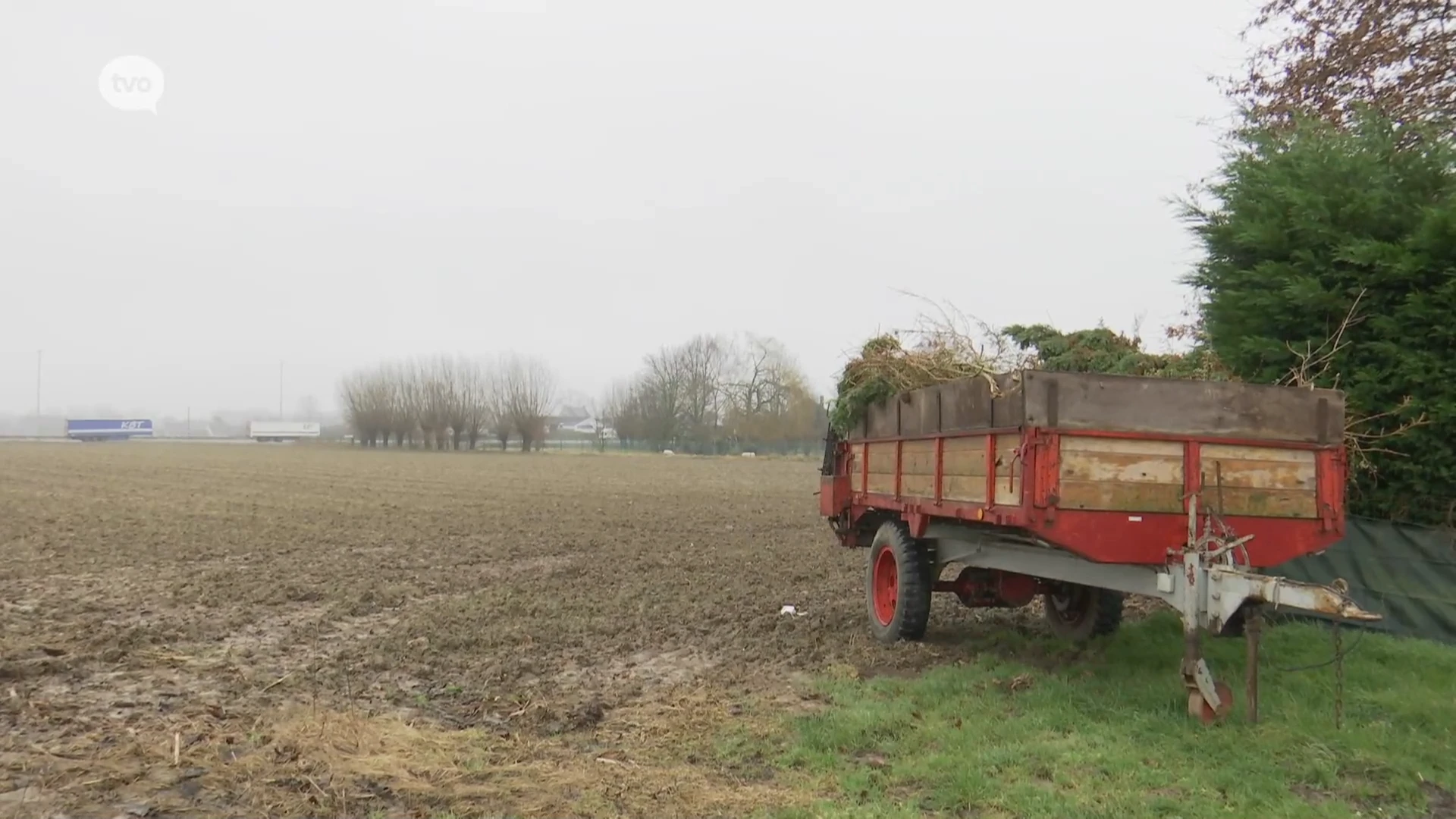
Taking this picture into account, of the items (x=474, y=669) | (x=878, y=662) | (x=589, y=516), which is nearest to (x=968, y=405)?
(x=878, y=662)

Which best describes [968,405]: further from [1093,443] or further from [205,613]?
[205,613]

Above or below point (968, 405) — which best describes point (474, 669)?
below

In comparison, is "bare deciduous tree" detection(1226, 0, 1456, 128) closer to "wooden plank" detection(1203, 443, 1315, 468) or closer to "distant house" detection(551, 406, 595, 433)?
"wooden plank" detection(1203, 443, 1315, 468)

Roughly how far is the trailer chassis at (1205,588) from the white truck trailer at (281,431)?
154 m

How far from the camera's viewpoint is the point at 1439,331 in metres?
7.43

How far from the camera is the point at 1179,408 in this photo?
5.89m

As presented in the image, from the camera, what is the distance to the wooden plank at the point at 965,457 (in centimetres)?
642

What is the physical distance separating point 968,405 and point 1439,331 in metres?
3.65

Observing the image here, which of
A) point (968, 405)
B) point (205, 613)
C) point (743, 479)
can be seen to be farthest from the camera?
point (743, 479)

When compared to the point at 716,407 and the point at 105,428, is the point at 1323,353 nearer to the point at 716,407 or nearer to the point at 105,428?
the point at 716,407

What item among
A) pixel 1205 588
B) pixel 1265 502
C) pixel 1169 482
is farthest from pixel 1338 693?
pixel 1169 482

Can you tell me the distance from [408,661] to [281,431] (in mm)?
151833

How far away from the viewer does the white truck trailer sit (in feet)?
484

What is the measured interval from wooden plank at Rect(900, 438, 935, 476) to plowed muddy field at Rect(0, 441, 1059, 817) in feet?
4.61
